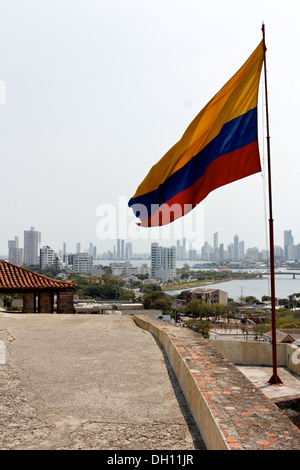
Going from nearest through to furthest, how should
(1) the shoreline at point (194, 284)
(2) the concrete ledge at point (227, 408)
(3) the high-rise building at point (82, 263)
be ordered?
(2) the concrete ledge at point (227, 408) < (1) the shoreline at point (194, 284) < (3) the high-rise building at point (82, 263)

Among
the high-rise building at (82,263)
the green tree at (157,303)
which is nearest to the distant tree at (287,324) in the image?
the green tree at (157,303)

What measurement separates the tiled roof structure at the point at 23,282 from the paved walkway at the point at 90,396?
560 cm

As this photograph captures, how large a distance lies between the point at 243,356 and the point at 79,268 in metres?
182

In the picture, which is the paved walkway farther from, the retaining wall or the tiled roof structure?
the tiled roof structure

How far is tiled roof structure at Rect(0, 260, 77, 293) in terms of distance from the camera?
40.7ft

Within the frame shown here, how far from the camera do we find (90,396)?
13.0ft

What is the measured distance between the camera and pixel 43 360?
5414mm

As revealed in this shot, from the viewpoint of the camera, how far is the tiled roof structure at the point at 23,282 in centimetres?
1241

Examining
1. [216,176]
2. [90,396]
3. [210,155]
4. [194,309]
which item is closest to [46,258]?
[194,309]

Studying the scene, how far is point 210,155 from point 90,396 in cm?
378

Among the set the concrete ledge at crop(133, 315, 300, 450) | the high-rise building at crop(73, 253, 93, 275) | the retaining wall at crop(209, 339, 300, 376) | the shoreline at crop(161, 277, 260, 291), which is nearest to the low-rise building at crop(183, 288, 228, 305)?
the shoreline at crop(161, 277, 260, 291)

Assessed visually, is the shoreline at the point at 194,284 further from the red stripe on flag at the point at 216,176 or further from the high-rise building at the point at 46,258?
the red stripe on flag at the point at 216,176

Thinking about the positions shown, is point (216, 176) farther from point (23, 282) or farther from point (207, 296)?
point (207, 296)
